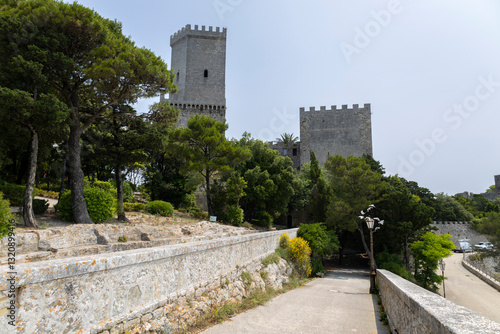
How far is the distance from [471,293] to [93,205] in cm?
2692

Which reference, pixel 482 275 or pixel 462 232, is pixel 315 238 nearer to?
pixel 482 275

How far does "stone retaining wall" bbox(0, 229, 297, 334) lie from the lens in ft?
8.77

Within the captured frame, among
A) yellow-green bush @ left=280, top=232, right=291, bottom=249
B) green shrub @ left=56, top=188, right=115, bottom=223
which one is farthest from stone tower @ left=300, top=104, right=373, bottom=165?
green shrub @ left=56, top=188, right=115, bottom=223

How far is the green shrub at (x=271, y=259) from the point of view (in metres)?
10.7

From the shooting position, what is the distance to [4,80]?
10.3 metres

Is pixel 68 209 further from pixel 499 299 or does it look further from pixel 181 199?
pixel 499 299

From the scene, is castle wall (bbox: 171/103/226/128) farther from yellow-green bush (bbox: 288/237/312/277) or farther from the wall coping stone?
the wall coping stone

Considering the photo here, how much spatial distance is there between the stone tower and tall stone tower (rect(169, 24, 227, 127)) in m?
15.8

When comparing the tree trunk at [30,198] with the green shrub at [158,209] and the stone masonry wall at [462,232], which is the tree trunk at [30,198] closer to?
the green shrub at [158,209]

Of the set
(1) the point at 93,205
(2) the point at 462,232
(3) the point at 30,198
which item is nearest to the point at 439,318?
(3) the point at 30,198

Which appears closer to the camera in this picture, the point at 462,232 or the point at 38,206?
the point at 38,206

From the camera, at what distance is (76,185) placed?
38.6 feet

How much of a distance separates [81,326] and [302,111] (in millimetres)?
48759

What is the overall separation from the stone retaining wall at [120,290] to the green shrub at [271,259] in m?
4.19
